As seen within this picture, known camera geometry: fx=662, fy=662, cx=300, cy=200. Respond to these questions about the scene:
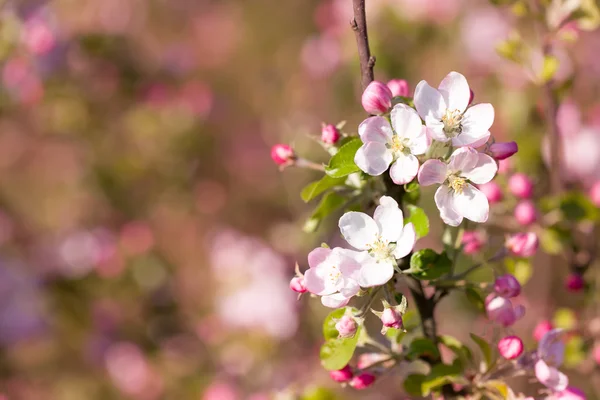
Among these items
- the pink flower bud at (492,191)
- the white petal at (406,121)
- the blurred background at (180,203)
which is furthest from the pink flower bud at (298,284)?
the blurred background at (180,203)

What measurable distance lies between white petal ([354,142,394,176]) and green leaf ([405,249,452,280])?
0.13 metres

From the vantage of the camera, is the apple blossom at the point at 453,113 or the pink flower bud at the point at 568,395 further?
the pink flower bud at the point at 568,395

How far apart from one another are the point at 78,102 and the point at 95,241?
602 millimetres

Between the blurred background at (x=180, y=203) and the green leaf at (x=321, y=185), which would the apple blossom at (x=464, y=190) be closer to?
the green leaf at (x=321, y=185)

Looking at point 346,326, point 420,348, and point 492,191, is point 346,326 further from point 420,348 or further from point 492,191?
point 492,191

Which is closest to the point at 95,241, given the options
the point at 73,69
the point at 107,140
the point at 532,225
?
the point at 107,140

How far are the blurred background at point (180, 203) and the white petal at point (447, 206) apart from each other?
3.44 feet

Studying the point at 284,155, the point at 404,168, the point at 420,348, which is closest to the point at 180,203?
the point at 284,155

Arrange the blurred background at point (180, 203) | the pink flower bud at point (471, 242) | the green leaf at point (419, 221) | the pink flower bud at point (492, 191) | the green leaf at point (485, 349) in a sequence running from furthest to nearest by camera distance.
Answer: the blurred background at point (180, 203)
the pink flower bud at point (492, 191)
the pink flower bud at point (471, 242)
the green leaf at point (485, 349)
the green leaf at point (419, 221)

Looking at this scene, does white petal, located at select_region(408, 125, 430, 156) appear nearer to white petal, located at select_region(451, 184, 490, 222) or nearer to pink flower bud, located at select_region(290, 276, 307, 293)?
white petal, located at select_region(451, 184, 490, 222)

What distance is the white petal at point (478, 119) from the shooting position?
2.89 feet

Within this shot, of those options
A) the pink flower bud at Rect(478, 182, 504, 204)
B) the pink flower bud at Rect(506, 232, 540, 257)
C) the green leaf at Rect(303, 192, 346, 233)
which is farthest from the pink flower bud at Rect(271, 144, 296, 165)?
the pink flower bud at Rect(478, 182, 504, 204)

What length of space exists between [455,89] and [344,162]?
0.65 feet

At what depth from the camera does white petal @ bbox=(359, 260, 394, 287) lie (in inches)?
32.0
